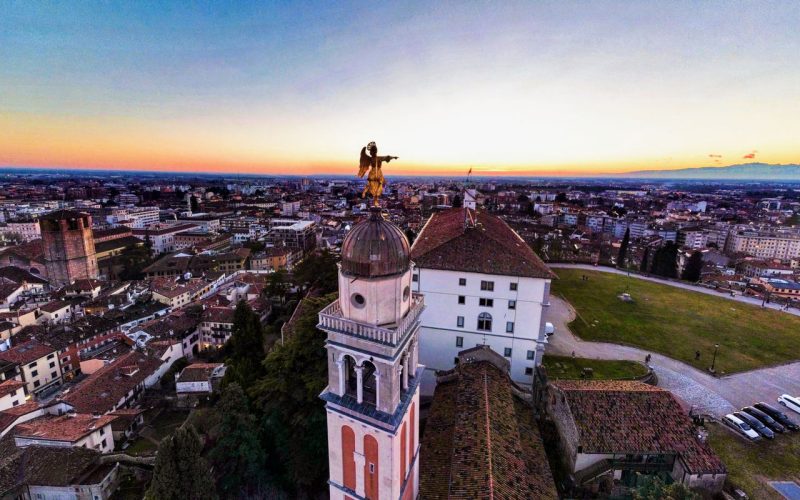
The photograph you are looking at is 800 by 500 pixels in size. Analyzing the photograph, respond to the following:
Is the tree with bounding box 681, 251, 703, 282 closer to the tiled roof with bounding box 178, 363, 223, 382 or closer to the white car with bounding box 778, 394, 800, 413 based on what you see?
the white car with bounding box 778, 394, 800, 413

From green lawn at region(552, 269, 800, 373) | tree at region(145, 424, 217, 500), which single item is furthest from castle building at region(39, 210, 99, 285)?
green lawn at region(552, 269, 800, 373)

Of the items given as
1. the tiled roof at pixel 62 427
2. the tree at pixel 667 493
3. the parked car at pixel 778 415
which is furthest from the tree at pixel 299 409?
the parked car at pixel 778 415

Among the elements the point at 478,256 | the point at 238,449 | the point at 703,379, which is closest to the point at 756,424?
the point at 703,379

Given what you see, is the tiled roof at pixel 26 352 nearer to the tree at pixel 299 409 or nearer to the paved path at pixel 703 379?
the tree at pixel 299 409

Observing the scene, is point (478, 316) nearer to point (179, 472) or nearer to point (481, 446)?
point (481, 446)

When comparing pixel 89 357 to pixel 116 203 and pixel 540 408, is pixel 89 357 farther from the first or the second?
pixel 116 203

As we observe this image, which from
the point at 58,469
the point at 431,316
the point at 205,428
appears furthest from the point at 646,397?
the point at 58,469
